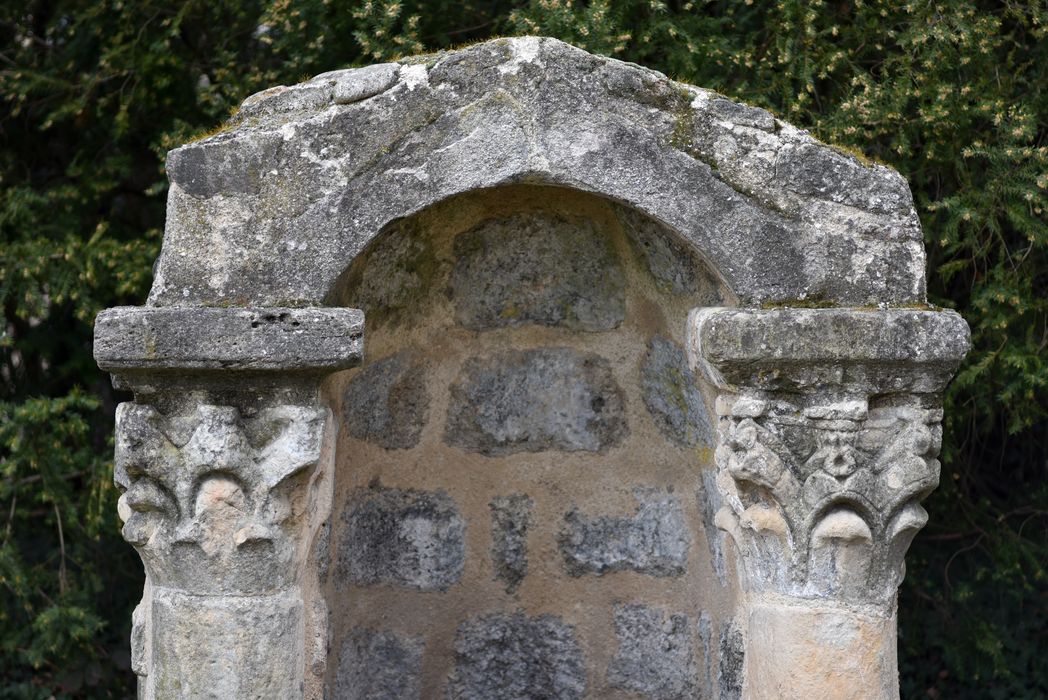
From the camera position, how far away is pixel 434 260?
3.45 meters

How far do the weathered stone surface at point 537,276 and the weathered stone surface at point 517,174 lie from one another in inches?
24.6

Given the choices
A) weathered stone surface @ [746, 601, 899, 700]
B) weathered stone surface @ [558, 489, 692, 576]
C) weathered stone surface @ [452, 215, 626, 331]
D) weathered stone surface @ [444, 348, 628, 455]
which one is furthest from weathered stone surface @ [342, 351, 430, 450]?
weathered stone surface @ [746, 601, 899, 700]

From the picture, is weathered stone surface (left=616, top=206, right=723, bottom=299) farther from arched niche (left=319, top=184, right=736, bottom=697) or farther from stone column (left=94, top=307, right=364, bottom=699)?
stone column (left=94, top=307, right=364, bottom=699)

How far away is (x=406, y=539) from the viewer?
12.1 feet

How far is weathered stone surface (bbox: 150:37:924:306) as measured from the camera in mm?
2750

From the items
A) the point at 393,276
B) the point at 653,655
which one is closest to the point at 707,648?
the point at 653,655

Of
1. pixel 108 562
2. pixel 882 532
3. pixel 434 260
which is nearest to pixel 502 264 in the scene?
pixel 434 260

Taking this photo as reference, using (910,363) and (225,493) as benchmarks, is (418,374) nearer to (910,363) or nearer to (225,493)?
(225,493)

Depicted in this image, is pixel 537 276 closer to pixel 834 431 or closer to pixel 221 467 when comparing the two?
pixel 834 431

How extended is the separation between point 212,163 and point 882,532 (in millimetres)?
1689

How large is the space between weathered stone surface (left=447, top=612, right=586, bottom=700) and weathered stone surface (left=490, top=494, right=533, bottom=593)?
0.16 meters

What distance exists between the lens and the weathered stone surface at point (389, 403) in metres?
3.44

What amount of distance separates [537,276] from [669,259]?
536mm

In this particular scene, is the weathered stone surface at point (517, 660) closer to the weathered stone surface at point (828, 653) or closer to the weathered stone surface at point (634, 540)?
the weathered stone surface at point (634, 540)
